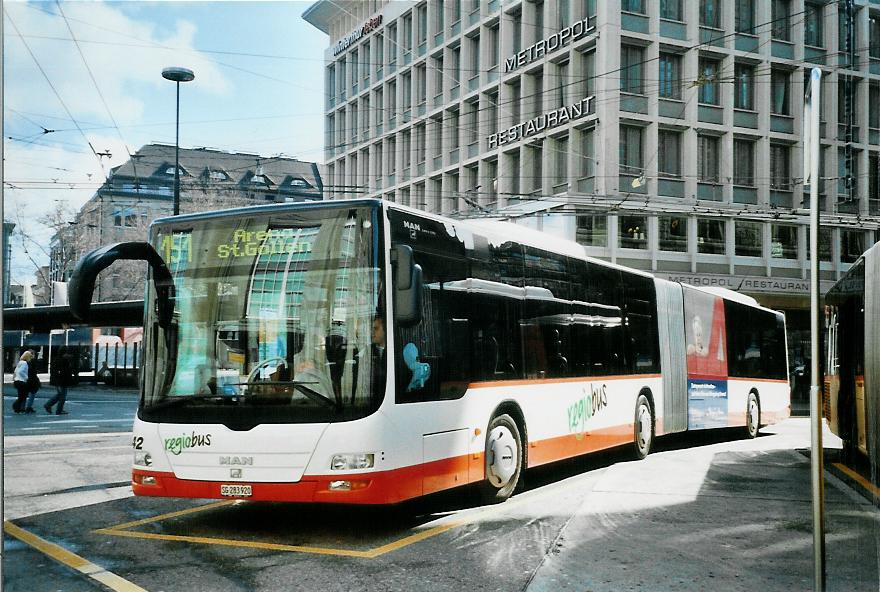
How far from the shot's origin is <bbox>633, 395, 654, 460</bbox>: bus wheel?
14891 mm

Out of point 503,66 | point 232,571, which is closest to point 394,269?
point 232,571

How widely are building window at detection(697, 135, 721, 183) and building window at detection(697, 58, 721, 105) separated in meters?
1.29

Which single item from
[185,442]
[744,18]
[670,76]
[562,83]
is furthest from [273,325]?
[744,18]

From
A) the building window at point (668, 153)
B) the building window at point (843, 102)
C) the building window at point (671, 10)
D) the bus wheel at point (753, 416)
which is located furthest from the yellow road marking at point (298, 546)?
the building window at point (843, 102)

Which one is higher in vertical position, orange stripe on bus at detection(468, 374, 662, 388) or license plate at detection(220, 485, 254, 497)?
orange stripe on bus at detection(468, 374, 662, 388)

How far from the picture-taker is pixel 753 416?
20281mm

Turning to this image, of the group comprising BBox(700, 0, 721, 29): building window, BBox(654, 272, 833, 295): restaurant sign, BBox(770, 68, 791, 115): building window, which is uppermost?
BBox(700, 0, 721, 29): building window

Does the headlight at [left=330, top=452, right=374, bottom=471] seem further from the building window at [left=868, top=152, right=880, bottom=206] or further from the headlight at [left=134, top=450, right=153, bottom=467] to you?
the building window at [left=868, top=152, right=880, bottom=206]

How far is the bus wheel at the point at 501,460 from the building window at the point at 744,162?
27.2 meters

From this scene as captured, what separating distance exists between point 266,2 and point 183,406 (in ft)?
24.8

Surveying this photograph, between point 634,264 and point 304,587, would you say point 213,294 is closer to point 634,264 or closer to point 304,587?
point 304,587

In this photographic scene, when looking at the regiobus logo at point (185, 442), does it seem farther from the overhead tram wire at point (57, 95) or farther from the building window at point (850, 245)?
the building window at point (850, 245)

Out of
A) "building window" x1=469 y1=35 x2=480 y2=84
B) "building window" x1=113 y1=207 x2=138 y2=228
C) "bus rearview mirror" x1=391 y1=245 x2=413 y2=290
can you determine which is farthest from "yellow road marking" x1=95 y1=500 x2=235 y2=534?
"building window" x1=113 y1=207 x2=138 y2=228

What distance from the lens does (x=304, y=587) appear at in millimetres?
6445
